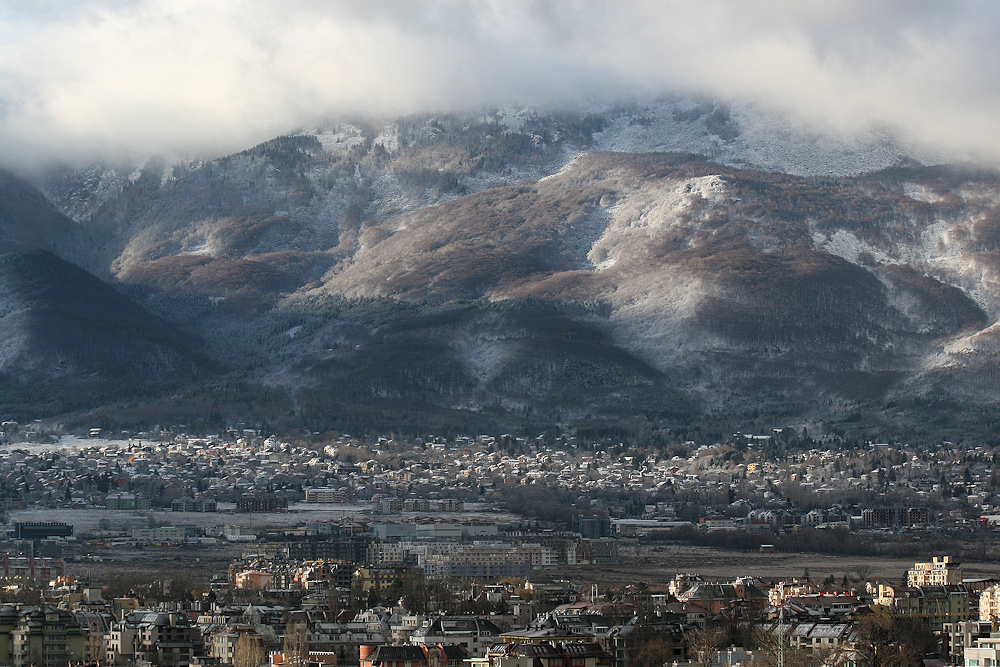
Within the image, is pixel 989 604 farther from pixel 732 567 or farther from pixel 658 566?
pixel 658 566

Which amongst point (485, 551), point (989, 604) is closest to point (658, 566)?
point (485, 551)

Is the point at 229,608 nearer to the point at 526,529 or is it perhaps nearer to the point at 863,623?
the point at 863,623

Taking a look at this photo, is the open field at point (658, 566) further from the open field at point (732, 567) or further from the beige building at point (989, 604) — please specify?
the beige building at point (989, 604)

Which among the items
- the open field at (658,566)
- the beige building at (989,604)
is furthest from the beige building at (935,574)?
the beige building at (989,604)

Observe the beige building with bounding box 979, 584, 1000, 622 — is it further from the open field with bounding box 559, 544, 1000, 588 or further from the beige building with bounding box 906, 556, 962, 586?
the open field with bounding box 559, 544, 1000, 588

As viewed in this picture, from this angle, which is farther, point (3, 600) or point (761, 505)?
point (761, 505)

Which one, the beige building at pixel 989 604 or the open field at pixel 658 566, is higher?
the open field at pixel 658 566

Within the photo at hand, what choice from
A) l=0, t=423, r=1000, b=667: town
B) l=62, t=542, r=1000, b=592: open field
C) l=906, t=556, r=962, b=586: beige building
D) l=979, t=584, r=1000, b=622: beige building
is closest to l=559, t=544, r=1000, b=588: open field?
l=62, t=542, r=1000, b=592: open field

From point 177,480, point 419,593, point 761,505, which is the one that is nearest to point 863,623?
point 419,593
